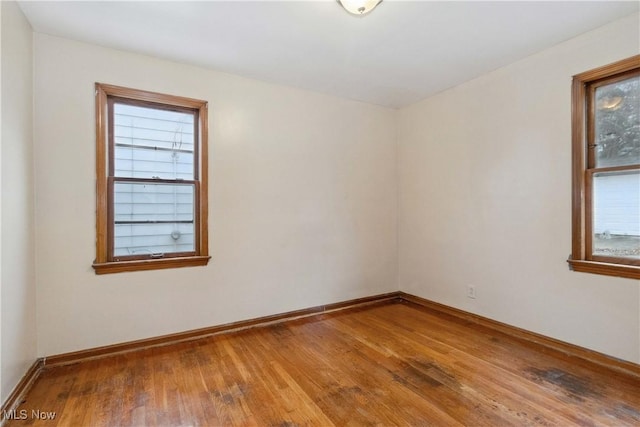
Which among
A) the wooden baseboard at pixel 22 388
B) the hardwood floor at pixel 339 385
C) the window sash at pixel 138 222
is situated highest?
the window sash at pixel 138 222

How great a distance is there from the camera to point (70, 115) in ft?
8.18

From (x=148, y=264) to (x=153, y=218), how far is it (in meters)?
0.41

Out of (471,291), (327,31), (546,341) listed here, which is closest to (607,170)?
(546,341)

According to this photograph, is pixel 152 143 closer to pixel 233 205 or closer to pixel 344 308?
pixel 233 205

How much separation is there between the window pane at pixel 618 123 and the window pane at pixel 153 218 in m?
3.51

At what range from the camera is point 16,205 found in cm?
205

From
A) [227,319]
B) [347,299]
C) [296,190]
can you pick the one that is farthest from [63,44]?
[347,299]

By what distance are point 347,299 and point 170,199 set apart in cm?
230

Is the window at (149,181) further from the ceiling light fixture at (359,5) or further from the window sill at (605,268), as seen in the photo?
the window sill at (605,268)

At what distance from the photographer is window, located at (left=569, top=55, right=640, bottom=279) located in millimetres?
2340

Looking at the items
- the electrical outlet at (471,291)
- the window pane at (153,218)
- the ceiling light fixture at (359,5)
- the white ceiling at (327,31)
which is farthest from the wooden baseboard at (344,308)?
the ceiling light fixture at (359,5)

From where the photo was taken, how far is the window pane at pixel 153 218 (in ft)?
9.00

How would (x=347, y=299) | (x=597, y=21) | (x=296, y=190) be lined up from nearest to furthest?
(x=597, y=21), (x=296, y=190), (x=347, y=299)

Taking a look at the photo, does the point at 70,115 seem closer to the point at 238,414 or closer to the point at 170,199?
the point at 170,199
